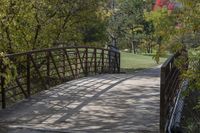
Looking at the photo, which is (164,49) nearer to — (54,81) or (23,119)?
(23,119)

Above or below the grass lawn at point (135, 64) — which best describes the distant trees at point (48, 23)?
above

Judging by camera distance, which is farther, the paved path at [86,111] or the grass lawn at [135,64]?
the grass lawn at [135,64]

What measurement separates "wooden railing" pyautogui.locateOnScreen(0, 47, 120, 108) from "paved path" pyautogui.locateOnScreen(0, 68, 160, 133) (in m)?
0.49

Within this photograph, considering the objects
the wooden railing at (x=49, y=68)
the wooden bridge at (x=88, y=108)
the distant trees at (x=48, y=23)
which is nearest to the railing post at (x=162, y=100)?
the wooden bridge at (x=88, y=108)

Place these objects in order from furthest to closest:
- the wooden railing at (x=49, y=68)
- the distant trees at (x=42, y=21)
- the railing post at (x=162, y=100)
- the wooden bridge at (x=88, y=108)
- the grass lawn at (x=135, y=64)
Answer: the grass lawn at (x=135, y=64) → the distant trees at (x=42, y=21) → the wooden railing at (x=49, y=68) → the wooden bridge at (x=88, y=108) → the railing post at (x=162, y=100)

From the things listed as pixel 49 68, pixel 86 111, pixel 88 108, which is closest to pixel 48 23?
pixel 49 68

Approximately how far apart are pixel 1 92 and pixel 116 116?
8.09 feet

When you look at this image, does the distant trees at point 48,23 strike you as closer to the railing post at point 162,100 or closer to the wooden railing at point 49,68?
the wooden railing at point 49,68

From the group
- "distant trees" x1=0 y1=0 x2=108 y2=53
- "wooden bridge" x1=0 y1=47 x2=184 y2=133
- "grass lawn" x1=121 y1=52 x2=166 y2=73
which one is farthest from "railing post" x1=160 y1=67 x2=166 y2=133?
"grass lawn" x1=121 y1=52 x2=166 y2=73

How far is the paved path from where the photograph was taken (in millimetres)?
7996

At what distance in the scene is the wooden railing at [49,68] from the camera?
35.2 ft

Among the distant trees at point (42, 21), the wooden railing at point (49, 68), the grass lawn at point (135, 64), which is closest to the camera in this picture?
the wooden railing at point (49, 68)

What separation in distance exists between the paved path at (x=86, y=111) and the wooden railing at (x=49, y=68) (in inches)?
19.1

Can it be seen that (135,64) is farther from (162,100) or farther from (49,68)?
(162,100)
